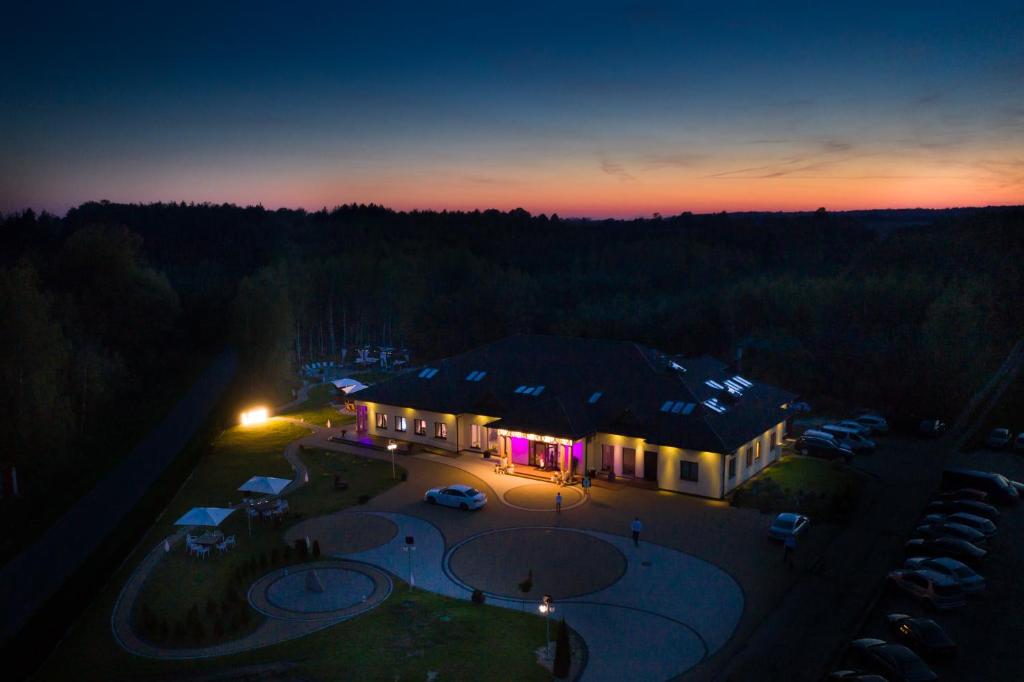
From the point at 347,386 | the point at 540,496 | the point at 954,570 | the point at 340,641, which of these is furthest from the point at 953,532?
the point at 347,386

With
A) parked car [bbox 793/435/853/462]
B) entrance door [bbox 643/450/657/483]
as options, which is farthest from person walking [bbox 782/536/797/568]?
parked car [bbox 793/435/853/462]

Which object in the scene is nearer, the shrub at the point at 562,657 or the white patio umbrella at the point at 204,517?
the shrub at the point at 562,657

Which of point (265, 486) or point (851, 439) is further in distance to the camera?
point (851, 439)

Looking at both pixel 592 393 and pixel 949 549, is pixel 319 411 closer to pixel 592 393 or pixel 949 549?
pixel 592 393

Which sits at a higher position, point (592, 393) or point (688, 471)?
point (592, 393)

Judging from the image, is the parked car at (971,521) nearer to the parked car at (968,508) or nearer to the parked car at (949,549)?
the parked car at (968,508)

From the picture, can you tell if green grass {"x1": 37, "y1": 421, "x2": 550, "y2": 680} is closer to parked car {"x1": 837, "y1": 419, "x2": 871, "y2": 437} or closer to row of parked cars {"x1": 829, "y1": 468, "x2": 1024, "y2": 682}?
row of parked cars {"x1": 829, "y1": 468, "x2": 1024, "y2": 682}

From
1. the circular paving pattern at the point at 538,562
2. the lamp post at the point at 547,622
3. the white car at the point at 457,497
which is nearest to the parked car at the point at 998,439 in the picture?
the circular paving pattern at the point at 538,562

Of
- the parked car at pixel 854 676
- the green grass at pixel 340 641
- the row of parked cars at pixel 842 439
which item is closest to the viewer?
the parked car at pixel 854 676
